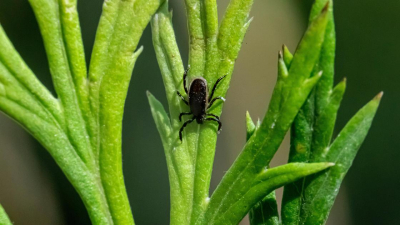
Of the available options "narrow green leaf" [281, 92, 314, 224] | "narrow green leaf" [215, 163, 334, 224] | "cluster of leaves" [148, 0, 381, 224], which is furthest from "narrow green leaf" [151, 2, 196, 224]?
"narrow green leaf" [281, 92, 314, 224]

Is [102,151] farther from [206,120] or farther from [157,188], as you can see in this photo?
[157,188]

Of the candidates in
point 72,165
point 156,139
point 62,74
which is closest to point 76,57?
point 62,74

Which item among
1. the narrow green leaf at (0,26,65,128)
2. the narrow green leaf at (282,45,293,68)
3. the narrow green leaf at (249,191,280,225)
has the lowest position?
the narrow green leaf at (249,191,280,225)

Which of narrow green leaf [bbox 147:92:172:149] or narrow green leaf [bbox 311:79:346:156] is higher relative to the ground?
narrow green leaf [bbox 147:92:172:149]

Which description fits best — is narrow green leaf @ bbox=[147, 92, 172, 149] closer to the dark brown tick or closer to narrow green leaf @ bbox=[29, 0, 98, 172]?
the dark brown tick

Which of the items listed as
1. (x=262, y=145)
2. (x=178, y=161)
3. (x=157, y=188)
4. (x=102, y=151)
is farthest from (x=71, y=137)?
(x=157, y=188)

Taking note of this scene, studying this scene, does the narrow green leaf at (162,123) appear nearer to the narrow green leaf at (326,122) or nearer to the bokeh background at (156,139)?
the narrow green leaf at (326,122)

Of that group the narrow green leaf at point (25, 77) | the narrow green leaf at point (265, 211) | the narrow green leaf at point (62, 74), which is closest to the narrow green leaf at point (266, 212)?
the narrow green leaf at point (265, 211)

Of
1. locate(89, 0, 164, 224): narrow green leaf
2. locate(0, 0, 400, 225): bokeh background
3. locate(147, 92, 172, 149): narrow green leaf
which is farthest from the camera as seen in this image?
locate(0, 0, 400, 225): bokeh background

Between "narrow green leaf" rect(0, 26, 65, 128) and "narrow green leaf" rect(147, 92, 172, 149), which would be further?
"narrow green leaf" rect(147, 92, 172, 149)
